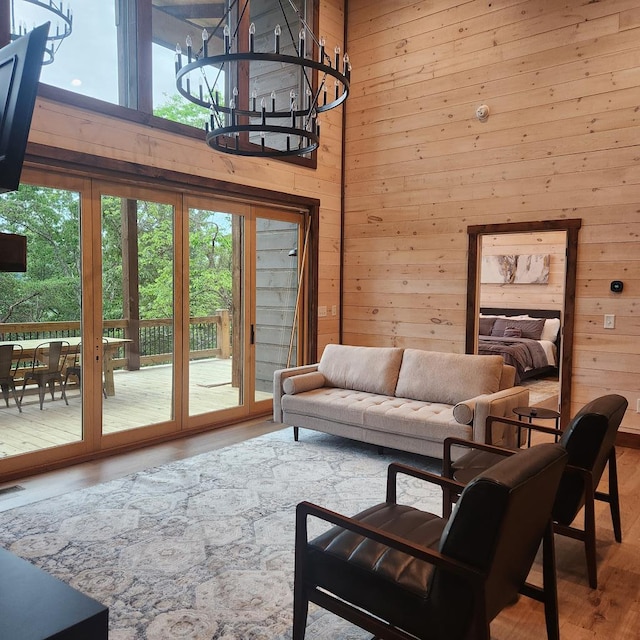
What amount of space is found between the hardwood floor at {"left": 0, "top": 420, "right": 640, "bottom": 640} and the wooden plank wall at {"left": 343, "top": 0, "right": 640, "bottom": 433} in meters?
1.74

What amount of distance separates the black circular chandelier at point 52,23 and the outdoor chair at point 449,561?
3.25m

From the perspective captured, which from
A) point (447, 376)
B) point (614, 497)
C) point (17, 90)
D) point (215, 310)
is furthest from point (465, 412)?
point (17, 90)

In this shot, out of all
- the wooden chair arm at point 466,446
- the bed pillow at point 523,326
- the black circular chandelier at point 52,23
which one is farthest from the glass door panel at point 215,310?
the bed pillow at point 523,326

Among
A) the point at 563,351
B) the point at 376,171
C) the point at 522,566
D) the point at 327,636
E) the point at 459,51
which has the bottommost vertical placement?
the point at 327,636

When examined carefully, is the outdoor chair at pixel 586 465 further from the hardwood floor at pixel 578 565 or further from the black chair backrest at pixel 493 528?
the black chair backrest at pixel 493 528

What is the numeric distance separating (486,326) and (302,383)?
505cm

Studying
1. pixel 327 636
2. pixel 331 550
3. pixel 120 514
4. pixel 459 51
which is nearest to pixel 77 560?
pixel 120 514

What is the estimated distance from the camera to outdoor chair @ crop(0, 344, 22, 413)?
3.99 meters

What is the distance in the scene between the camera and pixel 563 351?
5133 mm

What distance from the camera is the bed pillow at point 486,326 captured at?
9.08 meters

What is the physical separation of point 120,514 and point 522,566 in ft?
8.06

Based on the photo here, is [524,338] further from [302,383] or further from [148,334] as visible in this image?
[148,334]

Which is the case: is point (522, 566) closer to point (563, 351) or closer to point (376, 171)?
point (563, 351)

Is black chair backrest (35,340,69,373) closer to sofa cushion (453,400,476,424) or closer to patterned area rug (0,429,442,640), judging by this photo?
patterned area rug (0,429,442,640)
